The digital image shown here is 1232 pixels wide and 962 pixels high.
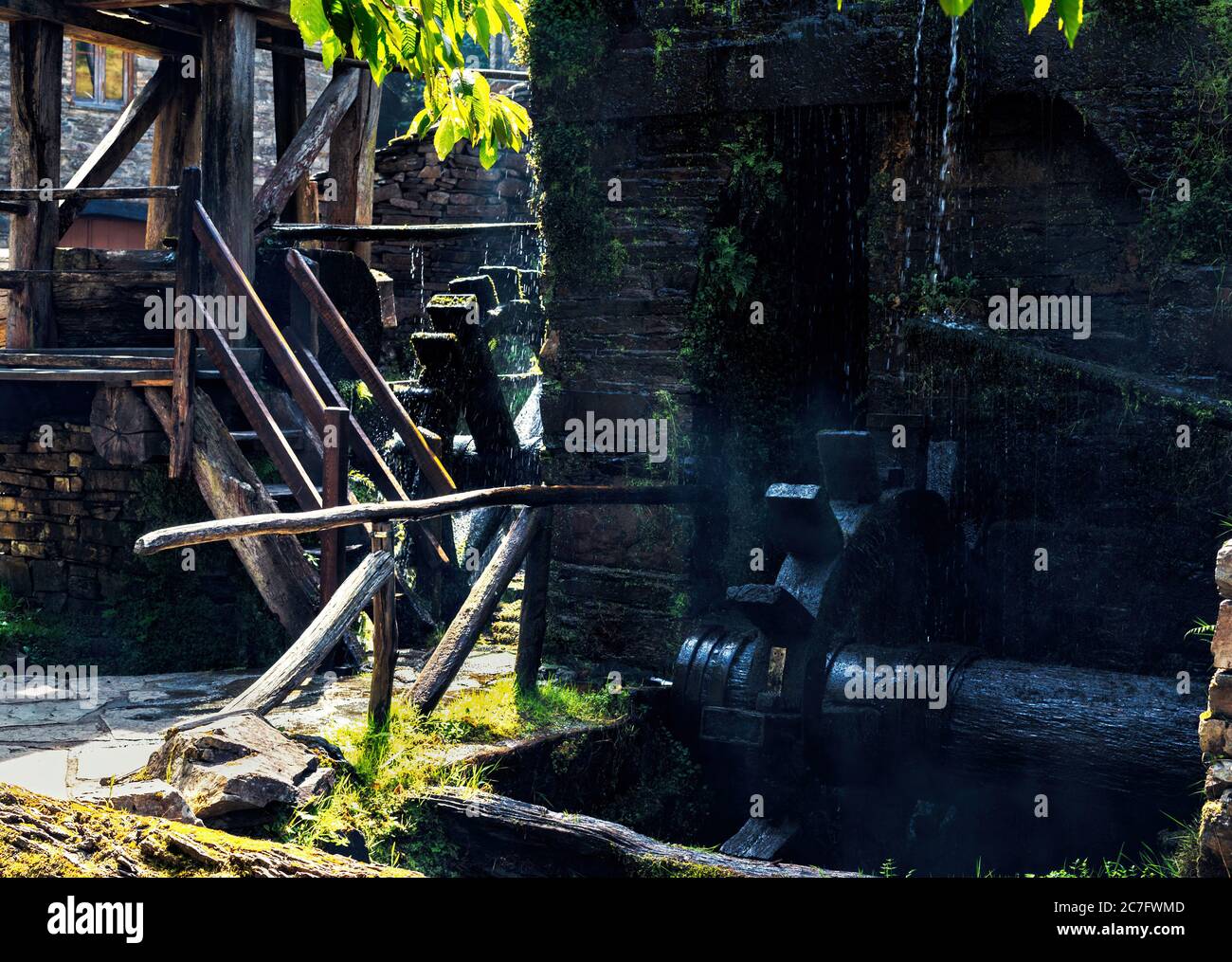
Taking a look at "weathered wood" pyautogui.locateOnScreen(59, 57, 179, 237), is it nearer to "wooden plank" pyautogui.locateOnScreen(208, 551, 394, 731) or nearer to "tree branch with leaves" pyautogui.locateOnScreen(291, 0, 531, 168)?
"tree branch with leaves" pyautogui.locateOnScreen(291, 0, 531, 168)

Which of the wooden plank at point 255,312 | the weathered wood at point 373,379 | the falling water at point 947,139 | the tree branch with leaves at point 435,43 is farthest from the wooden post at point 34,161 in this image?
the falling water at point 947,139

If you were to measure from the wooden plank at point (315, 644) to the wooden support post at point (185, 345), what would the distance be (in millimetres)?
2818

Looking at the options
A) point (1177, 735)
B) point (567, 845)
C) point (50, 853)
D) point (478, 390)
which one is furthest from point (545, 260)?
point (50, 853)

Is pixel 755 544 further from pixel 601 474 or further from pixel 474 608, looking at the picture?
pixel 474 608

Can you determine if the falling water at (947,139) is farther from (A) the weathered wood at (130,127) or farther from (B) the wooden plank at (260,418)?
(A) the weathered wood at (130,127)

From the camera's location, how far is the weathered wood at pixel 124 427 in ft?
24.3

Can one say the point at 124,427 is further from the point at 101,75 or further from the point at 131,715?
the point at 101,75

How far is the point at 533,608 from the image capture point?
18.8ft

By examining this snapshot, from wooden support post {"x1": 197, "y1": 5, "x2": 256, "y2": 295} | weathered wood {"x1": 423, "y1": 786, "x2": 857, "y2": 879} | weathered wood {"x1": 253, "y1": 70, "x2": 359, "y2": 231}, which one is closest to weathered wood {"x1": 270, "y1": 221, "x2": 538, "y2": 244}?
weathered wood {"x1": 253, "y1": 70, "x2": 359, "y2": 231}

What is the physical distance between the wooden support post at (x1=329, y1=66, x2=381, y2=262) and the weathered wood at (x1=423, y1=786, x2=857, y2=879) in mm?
6636

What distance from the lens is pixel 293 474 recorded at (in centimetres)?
687

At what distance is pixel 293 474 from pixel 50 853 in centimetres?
373
